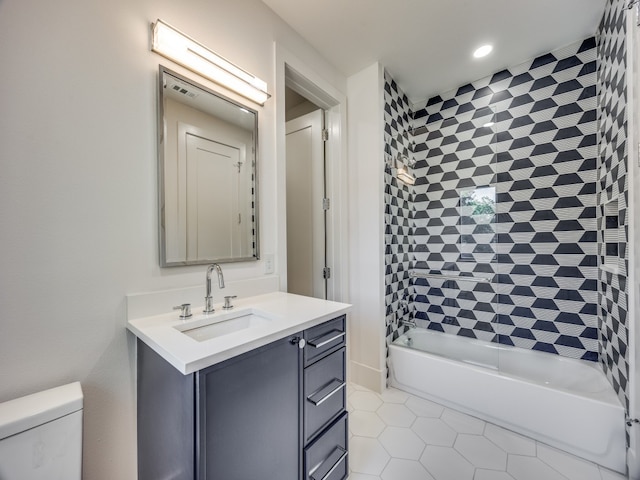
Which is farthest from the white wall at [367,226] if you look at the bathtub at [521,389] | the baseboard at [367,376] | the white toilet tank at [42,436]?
the white toilet tank at [42,436]

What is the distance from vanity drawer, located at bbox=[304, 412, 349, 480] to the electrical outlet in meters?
0.88

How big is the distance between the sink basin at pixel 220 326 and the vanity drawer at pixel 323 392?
0.32m

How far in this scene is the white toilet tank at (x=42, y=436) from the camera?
73 cm

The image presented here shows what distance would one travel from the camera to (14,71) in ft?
2.84

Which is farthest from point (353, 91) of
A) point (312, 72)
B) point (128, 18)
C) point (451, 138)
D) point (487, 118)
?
point (128, 18)

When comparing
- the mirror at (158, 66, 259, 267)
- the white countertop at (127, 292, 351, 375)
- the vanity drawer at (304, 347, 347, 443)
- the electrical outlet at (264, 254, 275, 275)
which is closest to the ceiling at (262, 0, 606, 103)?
the mirror at (158, 66, 259, 267)

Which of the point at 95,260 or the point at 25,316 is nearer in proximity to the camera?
the point at 25,316

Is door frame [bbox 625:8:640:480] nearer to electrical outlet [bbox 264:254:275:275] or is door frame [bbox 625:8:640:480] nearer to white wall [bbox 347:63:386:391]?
white wall [bbox 347:63:386:391]

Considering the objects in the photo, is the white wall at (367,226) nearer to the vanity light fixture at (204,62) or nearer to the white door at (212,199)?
the vanity light fixture at (204,62)

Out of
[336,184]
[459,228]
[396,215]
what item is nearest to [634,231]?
[459,228]

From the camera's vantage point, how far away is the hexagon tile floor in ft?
4.65

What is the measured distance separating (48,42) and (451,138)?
284 centimetres

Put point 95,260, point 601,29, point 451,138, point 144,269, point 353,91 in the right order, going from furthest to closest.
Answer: point 451,138
point 353,91
point 601,29
point 144,269
point 95,260

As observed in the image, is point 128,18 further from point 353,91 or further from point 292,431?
point 292,431
